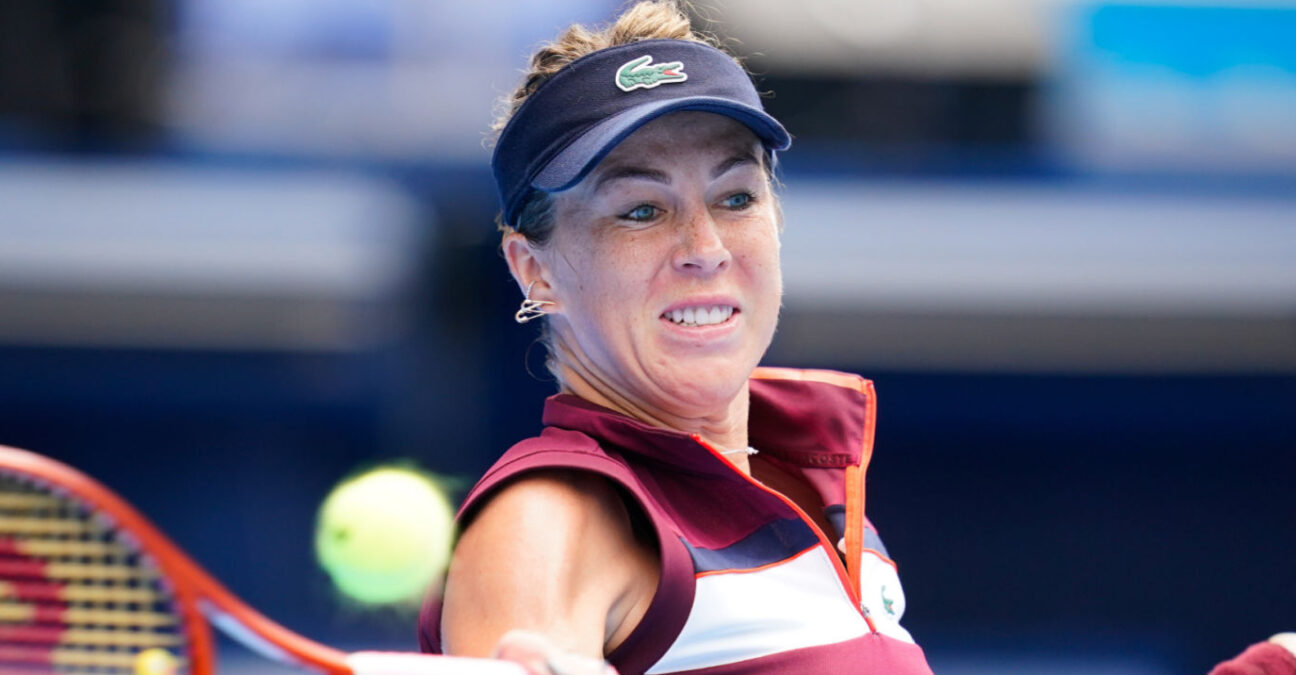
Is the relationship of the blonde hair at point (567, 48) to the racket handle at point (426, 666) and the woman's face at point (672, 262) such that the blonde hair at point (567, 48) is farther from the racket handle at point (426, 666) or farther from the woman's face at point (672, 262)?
the racket handle at point (426, 666)

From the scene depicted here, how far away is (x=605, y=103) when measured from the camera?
5.11 feet

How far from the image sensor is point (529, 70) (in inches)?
66.9

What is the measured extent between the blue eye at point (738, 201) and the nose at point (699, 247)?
0.06 metres

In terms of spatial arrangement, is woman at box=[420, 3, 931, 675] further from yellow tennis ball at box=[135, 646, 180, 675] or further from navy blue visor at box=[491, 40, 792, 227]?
yellow tennis ball at box=[135, 646, 180, 675]

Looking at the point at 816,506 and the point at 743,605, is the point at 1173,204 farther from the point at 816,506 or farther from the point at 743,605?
the point at 743,605

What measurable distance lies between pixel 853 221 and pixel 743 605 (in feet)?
12.5

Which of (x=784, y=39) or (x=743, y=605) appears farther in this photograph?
(x=784, y=39)

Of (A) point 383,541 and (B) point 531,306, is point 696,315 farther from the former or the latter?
(A) point 383,541

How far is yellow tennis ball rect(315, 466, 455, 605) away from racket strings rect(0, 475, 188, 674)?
0.34 m

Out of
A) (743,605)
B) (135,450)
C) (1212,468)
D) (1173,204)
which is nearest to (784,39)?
(1173,204)

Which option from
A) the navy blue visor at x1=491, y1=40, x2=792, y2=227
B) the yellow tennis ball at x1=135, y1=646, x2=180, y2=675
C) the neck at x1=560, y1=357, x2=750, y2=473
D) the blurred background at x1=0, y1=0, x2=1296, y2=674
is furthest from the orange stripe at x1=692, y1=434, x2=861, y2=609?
the blurred background at x1=0, y1=0, x2=1296, y2=674

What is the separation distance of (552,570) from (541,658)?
0.13 metres

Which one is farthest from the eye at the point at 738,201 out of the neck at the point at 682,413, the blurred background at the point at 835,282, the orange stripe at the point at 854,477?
the blurred background at the point at 835,282

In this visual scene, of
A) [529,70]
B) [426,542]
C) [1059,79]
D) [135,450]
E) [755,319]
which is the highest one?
[1059,79]
